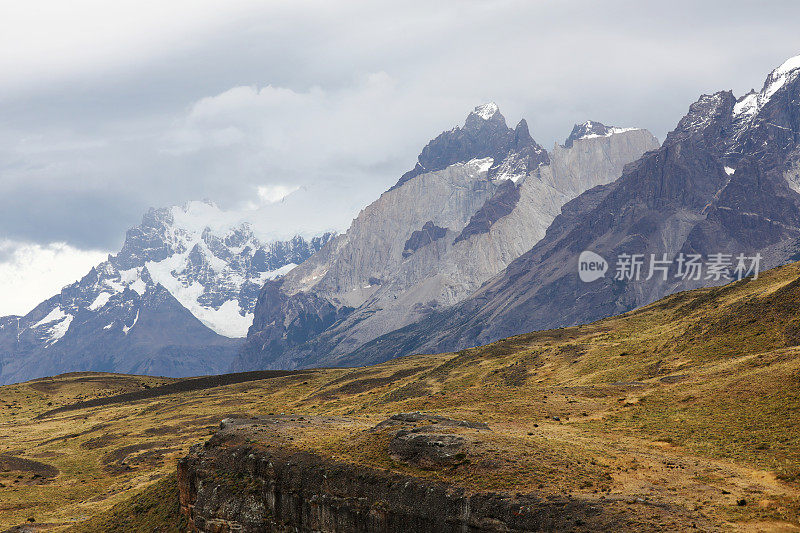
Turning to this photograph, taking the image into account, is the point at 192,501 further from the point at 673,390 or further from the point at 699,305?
the point at 699,305

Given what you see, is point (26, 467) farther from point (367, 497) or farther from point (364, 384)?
point (367, 497)

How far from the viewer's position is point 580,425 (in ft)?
210

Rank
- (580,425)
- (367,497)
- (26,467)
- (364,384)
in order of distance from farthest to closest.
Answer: (364,384) → (26,467) → (580,425) → (367,497)

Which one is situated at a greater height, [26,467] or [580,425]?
[580,425]

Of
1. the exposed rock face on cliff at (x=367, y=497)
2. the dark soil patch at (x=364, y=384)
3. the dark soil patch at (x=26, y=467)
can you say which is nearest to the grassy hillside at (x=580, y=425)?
the dark soil patch at (x=26, y=467)

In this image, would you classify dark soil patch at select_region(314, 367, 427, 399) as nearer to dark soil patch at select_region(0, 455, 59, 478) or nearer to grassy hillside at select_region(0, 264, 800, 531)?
grassy hillside at select_region(0, 264, 800, 531)

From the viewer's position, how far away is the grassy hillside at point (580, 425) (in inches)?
1746

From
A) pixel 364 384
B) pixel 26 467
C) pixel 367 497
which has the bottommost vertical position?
pixel 26 467

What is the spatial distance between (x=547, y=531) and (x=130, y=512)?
47131mm

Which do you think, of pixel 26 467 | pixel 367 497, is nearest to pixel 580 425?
pixel 367 497

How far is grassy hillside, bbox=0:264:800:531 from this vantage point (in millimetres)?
44344

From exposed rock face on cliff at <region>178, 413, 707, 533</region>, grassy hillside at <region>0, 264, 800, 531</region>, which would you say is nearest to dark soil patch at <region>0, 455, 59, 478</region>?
grassy hillside at <region>0, 264, 800, 531</region>

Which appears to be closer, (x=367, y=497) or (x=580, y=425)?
(x=367, y=497)

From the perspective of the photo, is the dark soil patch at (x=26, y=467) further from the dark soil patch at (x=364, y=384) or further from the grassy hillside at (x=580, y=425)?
the dark soil patch at (x=364, y=384)
